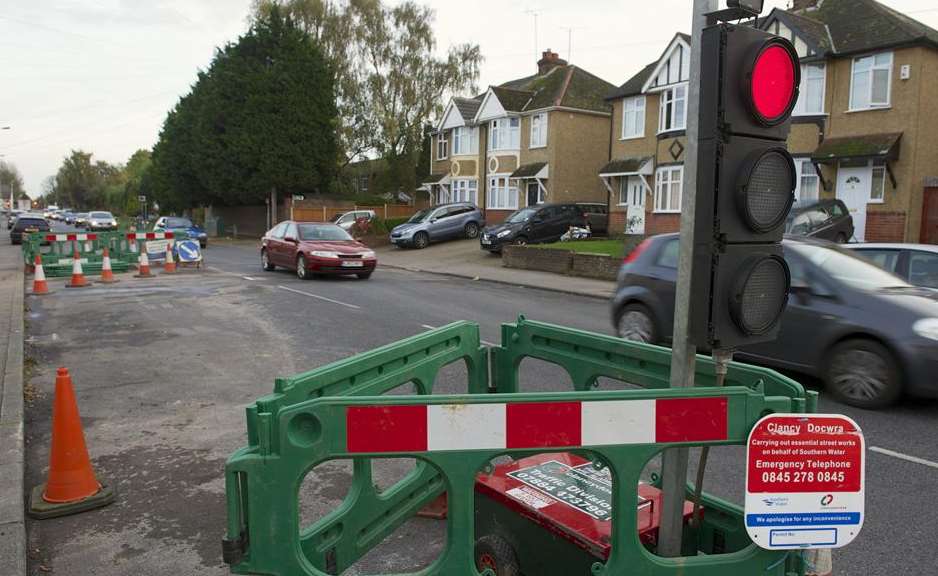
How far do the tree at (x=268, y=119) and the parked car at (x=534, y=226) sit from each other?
1909cm

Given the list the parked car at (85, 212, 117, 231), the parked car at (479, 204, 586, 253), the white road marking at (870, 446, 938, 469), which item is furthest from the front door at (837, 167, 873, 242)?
the parked car at (85, 212, 117, 231)

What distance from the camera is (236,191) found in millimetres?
44062

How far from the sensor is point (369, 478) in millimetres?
3217

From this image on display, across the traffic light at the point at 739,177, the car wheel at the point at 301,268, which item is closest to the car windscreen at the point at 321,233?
the car wheel at the point at 301,268

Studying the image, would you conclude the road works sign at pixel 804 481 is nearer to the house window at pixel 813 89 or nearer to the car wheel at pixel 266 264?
the car wheel at pixel 266 264

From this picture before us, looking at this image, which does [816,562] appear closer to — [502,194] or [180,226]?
[180,226]

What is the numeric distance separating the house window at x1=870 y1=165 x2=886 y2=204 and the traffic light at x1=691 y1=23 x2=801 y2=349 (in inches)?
912

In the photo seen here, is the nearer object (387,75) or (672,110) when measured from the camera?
(672,110)

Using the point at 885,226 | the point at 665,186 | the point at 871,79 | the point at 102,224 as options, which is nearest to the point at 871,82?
the point at 871,79

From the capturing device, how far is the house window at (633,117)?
32.0 metres

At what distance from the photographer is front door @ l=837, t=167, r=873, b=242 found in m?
23.0

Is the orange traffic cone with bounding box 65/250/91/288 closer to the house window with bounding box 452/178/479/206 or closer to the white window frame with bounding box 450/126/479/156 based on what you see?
the house window with bounding box 452/178/479/206

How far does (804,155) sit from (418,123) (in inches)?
1078

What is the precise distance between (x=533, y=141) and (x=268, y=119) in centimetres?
1571
